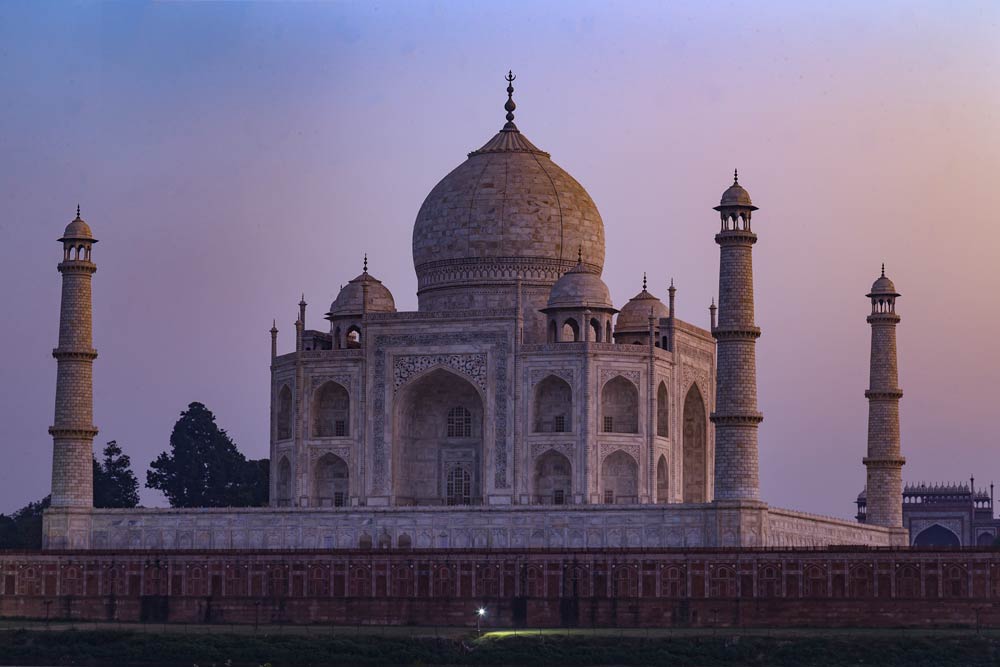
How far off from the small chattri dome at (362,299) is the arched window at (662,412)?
7.06m

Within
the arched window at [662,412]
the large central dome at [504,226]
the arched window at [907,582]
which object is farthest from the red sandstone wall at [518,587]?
the large central dome at [504,226]

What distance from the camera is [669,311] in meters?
56.8

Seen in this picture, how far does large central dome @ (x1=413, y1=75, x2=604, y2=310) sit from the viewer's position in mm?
57719

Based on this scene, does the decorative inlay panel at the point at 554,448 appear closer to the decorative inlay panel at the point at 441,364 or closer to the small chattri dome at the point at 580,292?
the decorative inlay panel at the point at 441,364

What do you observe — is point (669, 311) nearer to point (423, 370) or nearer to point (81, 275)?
point (423, 370)

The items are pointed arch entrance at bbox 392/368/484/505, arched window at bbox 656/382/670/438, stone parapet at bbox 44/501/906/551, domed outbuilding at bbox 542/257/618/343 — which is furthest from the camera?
pointed arch entrance at bbox 392/368/484/505

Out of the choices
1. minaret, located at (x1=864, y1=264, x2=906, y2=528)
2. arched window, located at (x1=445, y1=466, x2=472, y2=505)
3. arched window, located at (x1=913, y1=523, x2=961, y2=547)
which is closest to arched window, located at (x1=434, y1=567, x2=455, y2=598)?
arched window, located at (x1=445, y1=466, x2=472, y2=505)

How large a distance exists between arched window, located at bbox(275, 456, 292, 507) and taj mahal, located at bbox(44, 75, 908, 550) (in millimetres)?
48

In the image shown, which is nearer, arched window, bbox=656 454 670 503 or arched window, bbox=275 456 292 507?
arched window, bbox=656 454 670 503

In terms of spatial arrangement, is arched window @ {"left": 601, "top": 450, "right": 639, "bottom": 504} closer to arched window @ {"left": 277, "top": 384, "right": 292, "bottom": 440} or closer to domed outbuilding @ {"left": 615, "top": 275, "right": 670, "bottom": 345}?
domed outbuilding @ {"left": 615, "top": 275, "right": 670, "bottom": 345}

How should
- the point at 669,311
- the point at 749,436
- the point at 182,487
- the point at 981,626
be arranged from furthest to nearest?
the point at 182,487, the point at 669,311, the point at 749,436, the point at 981,626

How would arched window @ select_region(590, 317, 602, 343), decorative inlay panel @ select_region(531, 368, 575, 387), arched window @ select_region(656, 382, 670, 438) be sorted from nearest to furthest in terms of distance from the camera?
decorative inlay panel @ select_region(531, 368, 575, 387)
arched window @ select_region(590, 317, 602, 343)
arched window @ select_region(656, 382, 670, 438)

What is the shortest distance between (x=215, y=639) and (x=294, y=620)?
4.25m

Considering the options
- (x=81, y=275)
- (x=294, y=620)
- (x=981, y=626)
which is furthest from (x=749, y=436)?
(x=81, y=275)
